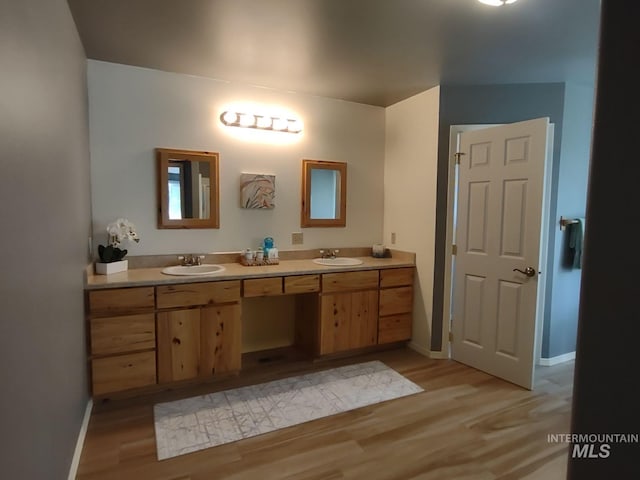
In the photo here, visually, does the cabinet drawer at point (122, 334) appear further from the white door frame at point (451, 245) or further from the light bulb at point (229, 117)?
the white door frame at point (451, 245)

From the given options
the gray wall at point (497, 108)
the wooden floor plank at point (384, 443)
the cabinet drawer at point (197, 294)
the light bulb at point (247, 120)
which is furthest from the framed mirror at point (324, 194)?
the wooden floor plank at point (384, 443)

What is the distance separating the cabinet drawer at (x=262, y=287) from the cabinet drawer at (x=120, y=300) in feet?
2.18

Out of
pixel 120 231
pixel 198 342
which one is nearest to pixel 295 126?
pixel 120 231

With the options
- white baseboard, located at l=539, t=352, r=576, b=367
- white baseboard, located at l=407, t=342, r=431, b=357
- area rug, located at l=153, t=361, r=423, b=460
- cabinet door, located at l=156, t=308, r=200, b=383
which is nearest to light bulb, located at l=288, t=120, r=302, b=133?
cabinet door, located at l=156, t=308, r=200, b=383

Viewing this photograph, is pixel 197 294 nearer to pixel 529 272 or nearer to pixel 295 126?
pixel 295 126

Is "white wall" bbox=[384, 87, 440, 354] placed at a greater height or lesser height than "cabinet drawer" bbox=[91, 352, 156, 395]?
greater

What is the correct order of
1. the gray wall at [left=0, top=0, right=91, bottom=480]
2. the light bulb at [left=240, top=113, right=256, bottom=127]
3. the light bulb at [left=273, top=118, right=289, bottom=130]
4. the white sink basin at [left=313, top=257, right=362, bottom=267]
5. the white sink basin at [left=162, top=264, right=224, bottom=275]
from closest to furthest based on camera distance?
the gray wall at [left=0, top=0, right=91, bottom=480] → the white sink basin at [left=162, top=264, right=224, bottom=275] → the light bulb at [left=240, top=113, right=256, bottom=127] → the light bulb at [left=273, top=118, right=289, bottom=130] → the white sink basin at [left=313, top=257, right=362, bottom=267]

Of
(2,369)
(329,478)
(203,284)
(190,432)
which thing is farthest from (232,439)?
(2,369)

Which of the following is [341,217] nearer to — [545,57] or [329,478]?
[545,57]

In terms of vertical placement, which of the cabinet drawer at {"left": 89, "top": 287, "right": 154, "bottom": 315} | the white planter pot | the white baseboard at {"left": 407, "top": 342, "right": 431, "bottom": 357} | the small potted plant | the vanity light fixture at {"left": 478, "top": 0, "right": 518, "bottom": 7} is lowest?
the white baseboard at {"left": 407, "top": 342, "right": 431, "bottom": 357}

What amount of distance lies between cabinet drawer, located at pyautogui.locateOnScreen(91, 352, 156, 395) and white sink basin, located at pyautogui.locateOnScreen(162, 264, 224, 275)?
0.60m

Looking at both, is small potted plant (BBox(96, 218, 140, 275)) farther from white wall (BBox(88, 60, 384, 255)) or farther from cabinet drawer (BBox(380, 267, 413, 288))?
cabinet drawer (BBox(380, 267, 413, 288))

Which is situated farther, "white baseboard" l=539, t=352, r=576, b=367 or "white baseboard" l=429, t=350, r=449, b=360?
"white baseboard" l=429, t=350, r=449, b=360

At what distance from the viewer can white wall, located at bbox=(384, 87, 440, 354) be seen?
322 centimetres
